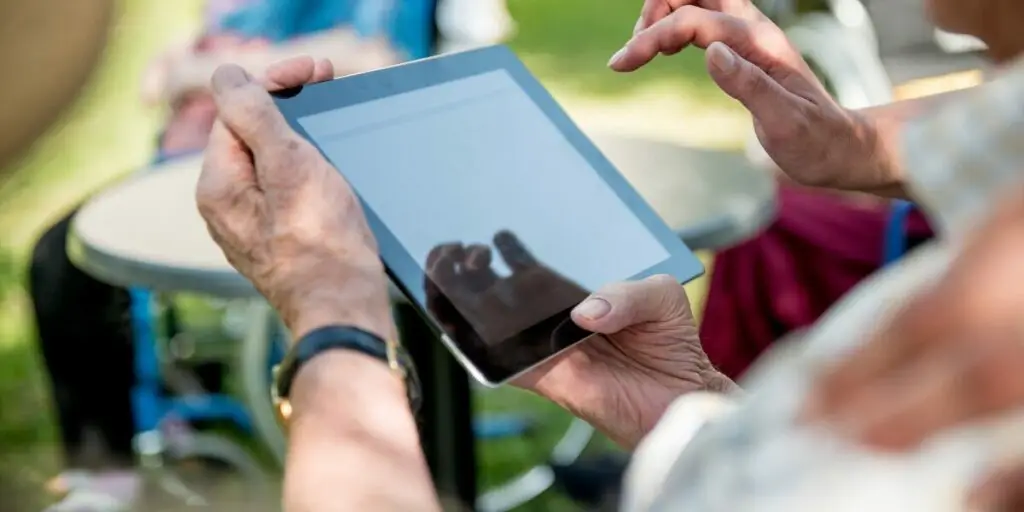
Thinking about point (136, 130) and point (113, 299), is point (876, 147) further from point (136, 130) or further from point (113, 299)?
point (136, 130)

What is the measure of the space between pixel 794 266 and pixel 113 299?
107 cm

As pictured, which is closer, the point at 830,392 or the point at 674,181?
the point at 830,392

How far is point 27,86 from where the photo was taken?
1.01 metres

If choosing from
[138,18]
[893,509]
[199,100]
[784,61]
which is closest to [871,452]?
[893,509]

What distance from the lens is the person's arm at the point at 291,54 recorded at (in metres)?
1.74

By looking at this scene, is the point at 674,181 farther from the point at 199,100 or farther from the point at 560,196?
the point at 199,100

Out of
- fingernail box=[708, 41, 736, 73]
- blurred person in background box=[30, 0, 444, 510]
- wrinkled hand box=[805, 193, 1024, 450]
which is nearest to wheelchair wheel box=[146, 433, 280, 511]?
blurred person in background box=[30, 0, 444, 510]

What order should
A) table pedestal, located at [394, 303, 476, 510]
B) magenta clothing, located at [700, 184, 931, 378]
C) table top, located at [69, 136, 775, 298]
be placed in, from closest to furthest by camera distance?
table top, located at [69, 136, 775, 298]
table pedestal, located at [394, 303, 476, 510]
magenta clothing, located at [700, 184, 931, 378]

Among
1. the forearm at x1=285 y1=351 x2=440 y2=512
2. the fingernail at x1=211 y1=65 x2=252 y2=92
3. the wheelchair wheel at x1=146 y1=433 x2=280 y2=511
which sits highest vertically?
the fingernail at x1=211 y1=65 x2=252 y2=92

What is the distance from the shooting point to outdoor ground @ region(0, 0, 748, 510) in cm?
202

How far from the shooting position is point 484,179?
82cm

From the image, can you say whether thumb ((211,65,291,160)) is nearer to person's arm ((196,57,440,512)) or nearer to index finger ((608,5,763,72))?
person's arm ((196,57,440,512))

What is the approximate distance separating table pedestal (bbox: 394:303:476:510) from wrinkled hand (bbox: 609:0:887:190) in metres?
0.59

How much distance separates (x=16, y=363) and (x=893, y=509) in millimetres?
2478
